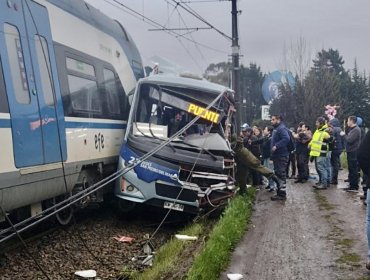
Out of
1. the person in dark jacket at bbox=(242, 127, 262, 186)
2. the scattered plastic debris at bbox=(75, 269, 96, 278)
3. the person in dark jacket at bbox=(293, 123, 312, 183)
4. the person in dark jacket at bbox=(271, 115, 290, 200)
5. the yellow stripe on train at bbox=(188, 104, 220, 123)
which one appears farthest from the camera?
the person in dark jacket at bbox=(293, 123, 312, 183)

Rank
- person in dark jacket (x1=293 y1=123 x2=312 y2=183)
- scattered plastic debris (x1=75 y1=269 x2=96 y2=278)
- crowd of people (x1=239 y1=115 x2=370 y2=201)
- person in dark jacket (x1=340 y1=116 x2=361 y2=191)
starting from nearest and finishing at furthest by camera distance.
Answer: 1. scattered plastic debris (x1=75 y1=269 x2=96 y2=278)
2. crowd of people (x1=239 y1=115 x2=370 y2=201)
3. person in dark jacket (x1=340 y1=116 x2=361 y2=191)
4. person in dark jacket (x1=293 y1=123 x2=312 y2=183)

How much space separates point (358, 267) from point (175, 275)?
2.16 m

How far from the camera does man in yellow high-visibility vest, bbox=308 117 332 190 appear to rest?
42.8 feet

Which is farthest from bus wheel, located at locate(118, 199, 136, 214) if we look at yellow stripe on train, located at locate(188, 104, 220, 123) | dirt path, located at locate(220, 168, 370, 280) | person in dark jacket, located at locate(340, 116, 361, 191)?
person in dark jacket, located at locate(340, 116, 361, 191)

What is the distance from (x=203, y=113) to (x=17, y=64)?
4.17 meters

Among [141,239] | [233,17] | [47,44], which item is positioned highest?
[233,17]

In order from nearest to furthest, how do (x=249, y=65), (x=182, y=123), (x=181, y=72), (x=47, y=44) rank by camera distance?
(x=47, y=44) < (x=182, y=123) < (x=181, y=72) < (x=249, y=65)

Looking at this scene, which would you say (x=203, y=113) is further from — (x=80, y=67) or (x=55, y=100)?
(x=55, y=100)

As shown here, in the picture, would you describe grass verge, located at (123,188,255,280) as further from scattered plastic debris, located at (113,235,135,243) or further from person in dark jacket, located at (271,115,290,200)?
person in dark jacket, located at (271,115,290,200)

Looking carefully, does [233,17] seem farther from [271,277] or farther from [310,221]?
[271,277]

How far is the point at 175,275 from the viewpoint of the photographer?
20.0 ft

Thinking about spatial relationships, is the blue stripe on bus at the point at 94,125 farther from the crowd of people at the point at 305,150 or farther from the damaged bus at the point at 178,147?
the crowd of people at the point at 305,150

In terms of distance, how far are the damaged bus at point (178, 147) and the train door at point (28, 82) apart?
2.16 meters

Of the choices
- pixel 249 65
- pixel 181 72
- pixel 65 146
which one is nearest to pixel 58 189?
pixel 65 146
